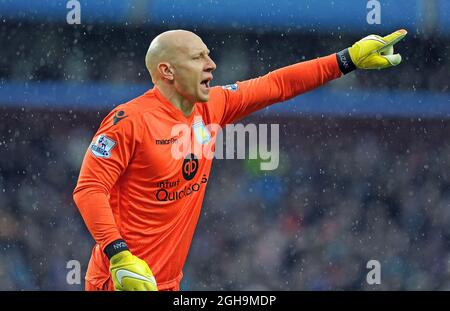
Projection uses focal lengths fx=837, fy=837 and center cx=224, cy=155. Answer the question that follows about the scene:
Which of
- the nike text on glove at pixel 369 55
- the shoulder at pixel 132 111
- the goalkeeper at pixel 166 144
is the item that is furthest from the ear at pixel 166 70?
the nike text on glove at pixel 369 55

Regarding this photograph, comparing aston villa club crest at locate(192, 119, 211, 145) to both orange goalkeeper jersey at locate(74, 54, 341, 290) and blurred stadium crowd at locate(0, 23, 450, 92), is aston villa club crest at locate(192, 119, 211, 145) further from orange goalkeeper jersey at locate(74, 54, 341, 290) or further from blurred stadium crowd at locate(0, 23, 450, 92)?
blurred stadium crowd at locate(0, 23, 450, 92)

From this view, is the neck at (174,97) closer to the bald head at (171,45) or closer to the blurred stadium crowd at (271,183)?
the bald head at (171,45)

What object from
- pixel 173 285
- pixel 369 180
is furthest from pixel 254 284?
pixel 173 285

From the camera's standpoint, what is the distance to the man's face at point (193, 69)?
140 inches

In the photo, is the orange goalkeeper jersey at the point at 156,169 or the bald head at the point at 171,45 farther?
the bald head at the point at 171,45

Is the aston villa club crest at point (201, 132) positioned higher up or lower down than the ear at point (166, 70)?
lower down

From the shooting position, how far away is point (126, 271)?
128 inches

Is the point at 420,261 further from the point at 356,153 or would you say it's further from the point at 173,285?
the point at 173,285

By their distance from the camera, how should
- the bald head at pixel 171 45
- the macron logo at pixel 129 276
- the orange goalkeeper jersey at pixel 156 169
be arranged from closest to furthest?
the macron logo at pixel 129 276 → the orange goalkeeper jersey at pixel 156 169 → the bald head at pixel 171 45

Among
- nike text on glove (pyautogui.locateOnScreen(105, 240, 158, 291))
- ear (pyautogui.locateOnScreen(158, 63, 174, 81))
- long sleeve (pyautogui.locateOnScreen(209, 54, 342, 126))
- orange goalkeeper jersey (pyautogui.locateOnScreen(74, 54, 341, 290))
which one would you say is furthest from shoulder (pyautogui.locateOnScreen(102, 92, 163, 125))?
nike text on glove (pyautogui.locateOnScreen(105, 240, 158, 291))

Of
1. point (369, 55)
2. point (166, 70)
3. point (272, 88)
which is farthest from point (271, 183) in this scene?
point (166, 70)

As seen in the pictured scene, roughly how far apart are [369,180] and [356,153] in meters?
0.28

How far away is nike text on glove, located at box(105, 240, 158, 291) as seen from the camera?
3246 millimetres

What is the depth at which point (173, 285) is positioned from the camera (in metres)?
3.75
